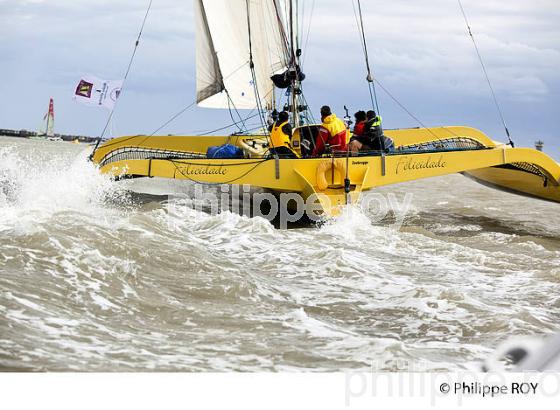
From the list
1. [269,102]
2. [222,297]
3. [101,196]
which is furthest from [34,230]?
[269,102]

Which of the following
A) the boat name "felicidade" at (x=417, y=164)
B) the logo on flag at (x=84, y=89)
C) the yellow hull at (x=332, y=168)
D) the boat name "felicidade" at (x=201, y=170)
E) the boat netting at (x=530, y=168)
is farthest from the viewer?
the logo on flag at (x=84, y=89)

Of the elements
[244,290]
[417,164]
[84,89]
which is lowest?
[244,290]

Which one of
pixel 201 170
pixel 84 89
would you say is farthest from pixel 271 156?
pixel 84 89

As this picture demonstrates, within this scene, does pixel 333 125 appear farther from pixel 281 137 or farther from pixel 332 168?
pixel 332 168

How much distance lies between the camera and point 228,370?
340 cm

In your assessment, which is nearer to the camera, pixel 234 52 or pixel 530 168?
pixel 530 168

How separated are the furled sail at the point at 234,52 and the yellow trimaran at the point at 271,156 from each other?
18 millimetres

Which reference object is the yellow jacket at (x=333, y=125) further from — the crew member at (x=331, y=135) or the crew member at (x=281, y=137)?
the crew member at (x=281, y=137)

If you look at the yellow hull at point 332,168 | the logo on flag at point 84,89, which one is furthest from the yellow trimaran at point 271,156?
the logo on flag at point 84,89

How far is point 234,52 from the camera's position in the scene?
14156 millimetres

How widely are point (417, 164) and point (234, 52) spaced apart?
5531 mm

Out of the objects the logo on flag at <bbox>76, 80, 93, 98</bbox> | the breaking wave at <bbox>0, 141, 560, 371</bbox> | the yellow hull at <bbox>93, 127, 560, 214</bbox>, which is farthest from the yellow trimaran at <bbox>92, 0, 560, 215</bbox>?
the logo on flag at <bbox>76, 80, 93, 98</bbox>

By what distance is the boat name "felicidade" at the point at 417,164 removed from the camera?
9.75 metres

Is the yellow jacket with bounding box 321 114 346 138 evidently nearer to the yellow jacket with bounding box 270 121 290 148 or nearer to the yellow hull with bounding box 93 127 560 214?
the yellow jacket with bounding box 270 121 290 148
